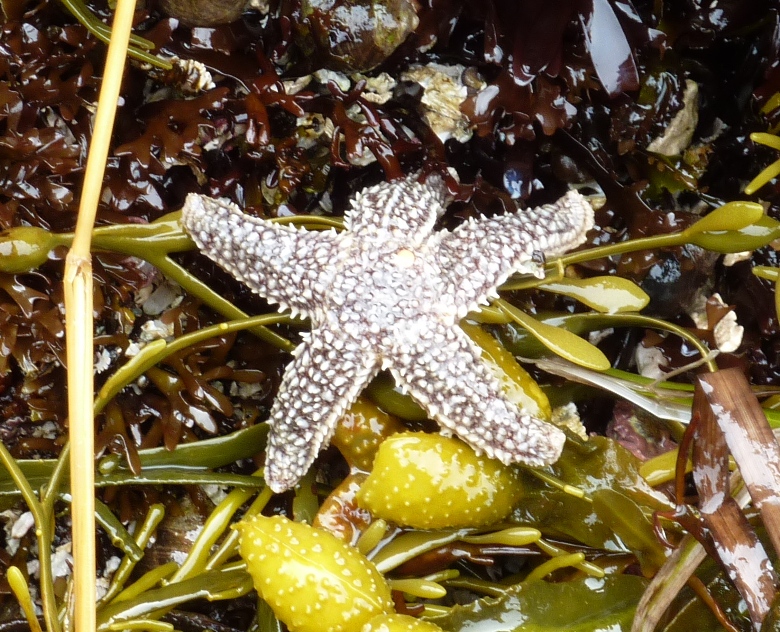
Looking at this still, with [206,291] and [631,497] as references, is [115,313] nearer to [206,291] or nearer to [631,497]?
[206,291]

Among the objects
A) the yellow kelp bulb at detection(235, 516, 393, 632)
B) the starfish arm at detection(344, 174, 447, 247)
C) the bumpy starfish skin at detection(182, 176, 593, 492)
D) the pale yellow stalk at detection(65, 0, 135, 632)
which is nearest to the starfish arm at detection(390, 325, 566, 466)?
the bumpy starfish skin at detection(182, 176, 593, 492)

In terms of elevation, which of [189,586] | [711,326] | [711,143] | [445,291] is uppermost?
[711,143]

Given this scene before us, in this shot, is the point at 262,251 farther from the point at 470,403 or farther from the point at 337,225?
the point at 470,403

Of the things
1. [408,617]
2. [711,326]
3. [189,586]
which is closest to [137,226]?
[189,586]

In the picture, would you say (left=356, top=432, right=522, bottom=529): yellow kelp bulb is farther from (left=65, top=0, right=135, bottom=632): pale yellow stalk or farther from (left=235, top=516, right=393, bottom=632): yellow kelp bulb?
(left=65, top=0, right=135, bottom=632): pale yellow stalk

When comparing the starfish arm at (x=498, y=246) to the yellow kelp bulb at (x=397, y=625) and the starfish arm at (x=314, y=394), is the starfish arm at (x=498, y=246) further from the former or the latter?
the yellow kelp bulb at (x=397, y=625)

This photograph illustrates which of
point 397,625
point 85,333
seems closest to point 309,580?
point 397,625
